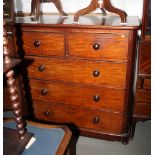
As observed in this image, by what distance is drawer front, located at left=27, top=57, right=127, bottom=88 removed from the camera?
1.85 m

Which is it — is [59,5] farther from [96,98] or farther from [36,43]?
[96,98]

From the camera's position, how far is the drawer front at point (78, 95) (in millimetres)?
1955

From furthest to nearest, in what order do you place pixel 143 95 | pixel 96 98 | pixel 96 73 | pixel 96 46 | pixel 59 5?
pixel 59 5 < pixel 143 95 < pixel 96 98 < pixel 96 73 < pixel 96 46

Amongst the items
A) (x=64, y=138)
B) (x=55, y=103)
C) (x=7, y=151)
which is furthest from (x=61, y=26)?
(x=7, y=151)

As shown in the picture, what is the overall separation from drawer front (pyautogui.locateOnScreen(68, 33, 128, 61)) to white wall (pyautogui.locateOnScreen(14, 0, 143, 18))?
68cm

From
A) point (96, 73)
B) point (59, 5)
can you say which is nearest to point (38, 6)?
point (59, 5)

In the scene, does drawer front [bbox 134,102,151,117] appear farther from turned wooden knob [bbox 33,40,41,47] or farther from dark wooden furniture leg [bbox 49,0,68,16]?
dark wooden furniture leg [bbox 49,0,68,16]

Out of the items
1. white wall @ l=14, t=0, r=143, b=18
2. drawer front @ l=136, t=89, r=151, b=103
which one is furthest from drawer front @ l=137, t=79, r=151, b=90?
white wall @ l=14, t=0, r=143, b=18

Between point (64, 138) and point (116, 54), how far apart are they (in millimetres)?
852

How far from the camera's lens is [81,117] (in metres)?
2.13

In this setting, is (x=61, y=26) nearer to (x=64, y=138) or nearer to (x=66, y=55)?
(x=66, y=55)

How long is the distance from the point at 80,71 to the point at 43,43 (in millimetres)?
410

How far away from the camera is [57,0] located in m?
2.28

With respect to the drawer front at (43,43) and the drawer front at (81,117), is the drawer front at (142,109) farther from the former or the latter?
the drawer front at (43,43)
